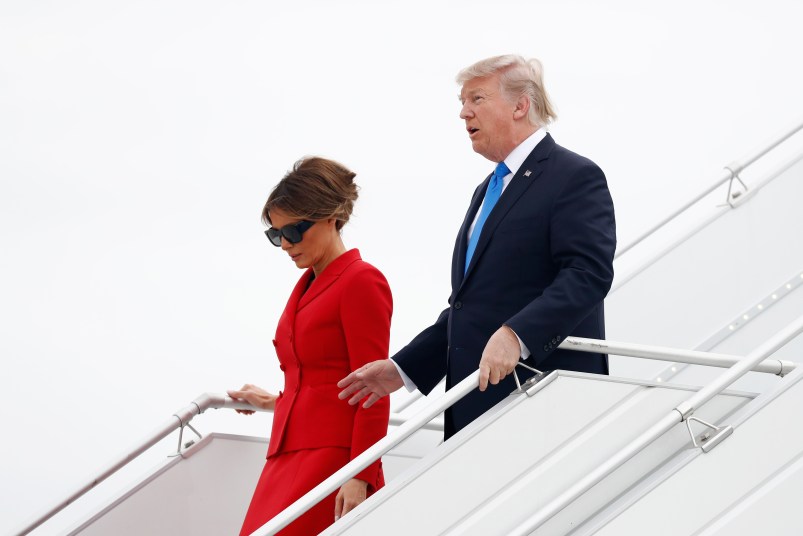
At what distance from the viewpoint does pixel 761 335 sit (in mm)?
4520

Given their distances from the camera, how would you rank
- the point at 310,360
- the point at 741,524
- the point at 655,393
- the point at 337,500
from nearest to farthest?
1. the point at 741,524
2. the point at 655,393
3. the point at 337,500
4. the point at 310,360

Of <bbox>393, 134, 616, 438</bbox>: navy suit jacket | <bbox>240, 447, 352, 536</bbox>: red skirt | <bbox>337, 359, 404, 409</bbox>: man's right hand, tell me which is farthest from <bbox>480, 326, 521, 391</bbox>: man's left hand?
<bbox>240, 447, 352, 536</bbox>: red skirt

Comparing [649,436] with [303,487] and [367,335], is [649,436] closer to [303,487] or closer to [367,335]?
[367,335]

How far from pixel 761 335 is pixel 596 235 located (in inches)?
69.0

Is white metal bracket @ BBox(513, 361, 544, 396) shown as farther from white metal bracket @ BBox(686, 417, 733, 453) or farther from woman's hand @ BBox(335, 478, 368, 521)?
woman's hand @ BBox(335, 478, 368, 521)

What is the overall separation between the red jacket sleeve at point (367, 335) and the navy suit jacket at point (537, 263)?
200mm

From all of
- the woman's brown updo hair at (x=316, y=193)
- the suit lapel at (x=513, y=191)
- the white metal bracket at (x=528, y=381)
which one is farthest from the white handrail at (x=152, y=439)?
the white metal bracket at (x=528, y=381)

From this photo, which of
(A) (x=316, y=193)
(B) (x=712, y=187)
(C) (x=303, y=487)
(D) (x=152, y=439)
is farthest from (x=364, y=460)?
(B) (x=712, y=187)

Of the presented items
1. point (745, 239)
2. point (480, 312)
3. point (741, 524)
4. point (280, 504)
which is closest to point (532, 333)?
point (480, 312)

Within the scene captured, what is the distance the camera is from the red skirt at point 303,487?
335 cm

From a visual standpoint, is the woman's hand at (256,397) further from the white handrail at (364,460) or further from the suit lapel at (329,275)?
the white handrail at (364,460)

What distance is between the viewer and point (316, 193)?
3.46 meters

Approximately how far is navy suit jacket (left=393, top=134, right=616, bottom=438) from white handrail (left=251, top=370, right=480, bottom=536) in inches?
9.5

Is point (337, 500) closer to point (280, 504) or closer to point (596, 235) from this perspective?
point (280, 504)
